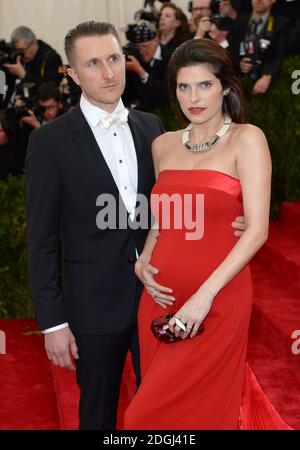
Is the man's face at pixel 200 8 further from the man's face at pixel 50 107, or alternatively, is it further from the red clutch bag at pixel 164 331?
the red clutch bag at pixel 164 331

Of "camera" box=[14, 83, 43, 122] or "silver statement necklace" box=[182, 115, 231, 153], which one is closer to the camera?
"silver statement necklace" box=[182, 115, 231, 153]

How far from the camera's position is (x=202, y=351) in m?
2.48

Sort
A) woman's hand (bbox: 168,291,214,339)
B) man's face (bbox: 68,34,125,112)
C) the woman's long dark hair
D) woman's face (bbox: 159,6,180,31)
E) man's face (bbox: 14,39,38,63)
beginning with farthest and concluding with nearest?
man's face (bbox: 14,39,38,63), woman's face (bbox: 159,6,180,31), man's face (bbox: 68,34,125,112), the woman's long dark hair, woman's hand (bbox: 168,291,214,339)

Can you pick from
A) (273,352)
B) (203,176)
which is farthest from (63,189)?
(273,352)

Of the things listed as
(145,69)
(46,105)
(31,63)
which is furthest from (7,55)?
(145,69)

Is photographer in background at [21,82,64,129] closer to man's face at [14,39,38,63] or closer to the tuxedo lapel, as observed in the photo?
man's face at [14,39,38,63]

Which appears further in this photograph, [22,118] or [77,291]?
[22,118]

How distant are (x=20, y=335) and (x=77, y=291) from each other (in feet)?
10.6

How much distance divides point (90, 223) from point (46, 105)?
393 centimetres

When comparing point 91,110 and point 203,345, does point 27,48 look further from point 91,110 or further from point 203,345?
point 203,345

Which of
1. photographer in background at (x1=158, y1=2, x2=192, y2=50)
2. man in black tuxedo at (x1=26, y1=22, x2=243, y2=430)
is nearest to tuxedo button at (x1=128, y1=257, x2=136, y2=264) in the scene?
man in black tuxedo at (x1=26, y1=22, x2=243, y2=430)

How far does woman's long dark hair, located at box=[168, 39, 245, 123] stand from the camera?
2498mm

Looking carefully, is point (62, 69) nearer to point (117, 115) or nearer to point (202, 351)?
point (117, 115)

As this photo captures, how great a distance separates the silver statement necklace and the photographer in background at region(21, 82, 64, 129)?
12.7 ft
